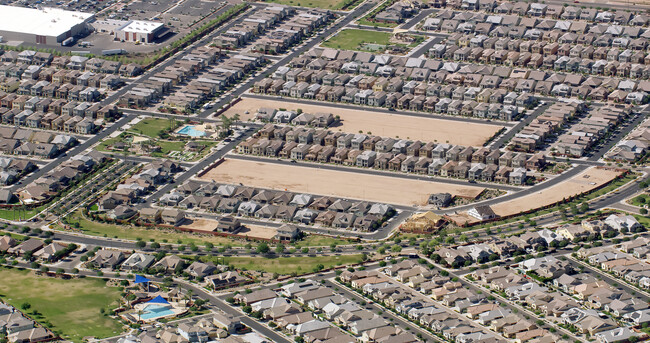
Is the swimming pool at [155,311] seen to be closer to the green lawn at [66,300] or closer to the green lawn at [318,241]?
the green lawn at [66,300]

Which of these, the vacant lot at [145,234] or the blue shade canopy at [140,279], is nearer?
the blue shade canopy at [140,279]

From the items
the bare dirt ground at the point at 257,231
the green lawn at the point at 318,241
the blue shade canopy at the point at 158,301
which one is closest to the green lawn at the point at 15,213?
the bare dirt ground at the point at 257,231

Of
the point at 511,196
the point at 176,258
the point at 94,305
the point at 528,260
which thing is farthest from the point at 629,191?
the point at 94,305

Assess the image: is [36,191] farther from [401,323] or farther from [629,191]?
[629,191]

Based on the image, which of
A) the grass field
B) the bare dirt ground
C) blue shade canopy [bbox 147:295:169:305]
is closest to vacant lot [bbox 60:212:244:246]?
the bare dirt ground

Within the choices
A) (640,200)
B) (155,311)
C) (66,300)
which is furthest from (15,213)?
(640,200)

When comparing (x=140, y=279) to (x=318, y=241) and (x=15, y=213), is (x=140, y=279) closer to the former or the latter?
(x=318, y=241)
